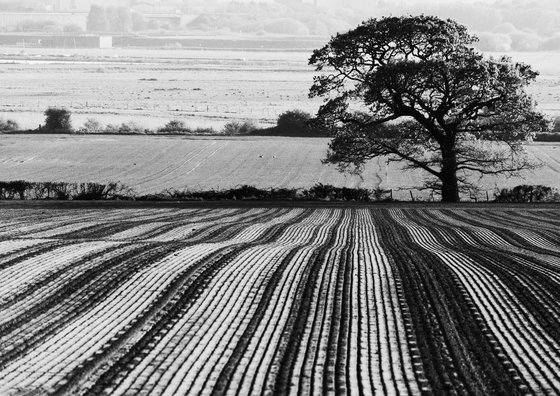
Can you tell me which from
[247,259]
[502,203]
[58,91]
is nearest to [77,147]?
[502,203]

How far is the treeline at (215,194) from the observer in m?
40.1

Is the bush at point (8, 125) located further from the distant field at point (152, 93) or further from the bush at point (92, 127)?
the bush at point (92, 127)

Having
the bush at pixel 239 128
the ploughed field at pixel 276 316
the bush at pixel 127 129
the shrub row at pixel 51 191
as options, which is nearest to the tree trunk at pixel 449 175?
the shrub row at pixel 51 191

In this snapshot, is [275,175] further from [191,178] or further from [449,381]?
[449,381]

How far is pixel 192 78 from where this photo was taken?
16700cm

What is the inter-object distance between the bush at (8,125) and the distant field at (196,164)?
6.35 meters

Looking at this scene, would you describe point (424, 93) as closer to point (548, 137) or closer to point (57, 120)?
point (548, 137)

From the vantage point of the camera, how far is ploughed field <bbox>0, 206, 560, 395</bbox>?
423 inches

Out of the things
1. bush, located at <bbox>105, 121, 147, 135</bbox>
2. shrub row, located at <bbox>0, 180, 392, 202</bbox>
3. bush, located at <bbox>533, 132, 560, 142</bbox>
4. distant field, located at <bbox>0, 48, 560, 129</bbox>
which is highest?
distant field, located at <bbox>0, 48, 560, 129</bbox>

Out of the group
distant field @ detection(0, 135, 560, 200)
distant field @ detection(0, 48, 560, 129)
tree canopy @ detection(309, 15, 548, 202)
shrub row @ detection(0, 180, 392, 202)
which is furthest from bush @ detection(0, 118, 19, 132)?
tree canopy @ detection(309, 15, 548, 202)

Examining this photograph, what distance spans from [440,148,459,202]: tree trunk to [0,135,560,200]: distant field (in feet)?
14.1

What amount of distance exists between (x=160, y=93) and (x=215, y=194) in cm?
9250

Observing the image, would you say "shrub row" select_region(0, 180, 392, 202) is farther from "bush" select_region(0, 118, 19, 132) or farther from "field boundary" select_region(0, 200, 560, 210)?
"bush" select_region(0, 118, 19, 132)

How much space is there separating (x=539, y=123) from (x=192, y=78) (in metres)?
132
